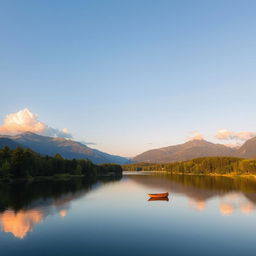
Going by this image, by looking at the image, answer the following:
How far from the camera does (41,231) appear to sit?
133 ft

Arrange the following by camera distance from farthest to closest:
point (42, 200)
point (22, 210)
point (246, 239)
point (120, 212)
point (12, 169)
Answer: point (12, 169) < point (42, 200) < point (120, 212) < point (22, 210) < point (246, 239)

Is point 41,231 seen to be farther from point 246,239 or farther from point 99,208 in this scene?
point 246,239

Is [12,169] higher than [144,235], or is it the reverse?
[12,169]

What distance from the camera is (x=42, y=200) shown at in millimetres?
71250

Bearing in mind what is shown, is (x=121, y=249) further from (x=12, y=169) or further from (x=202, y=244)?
(x=12, y=169)

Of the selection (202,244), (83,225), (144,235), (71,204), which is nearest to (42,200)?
(71,204)

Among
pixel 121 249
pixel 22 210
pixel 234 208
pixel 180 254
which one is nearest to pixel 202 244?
pixel 180 254

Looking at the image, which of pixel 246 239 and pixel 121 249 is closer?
pixel 121 249

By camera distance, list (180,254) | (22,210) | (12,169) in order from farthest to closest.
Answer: (12,169) → (22,210) → (180,254)

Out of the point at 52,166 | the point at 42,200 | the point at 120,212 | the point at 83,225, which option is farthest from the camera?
the point at 52,166

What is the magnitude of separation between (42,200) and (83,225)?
30.5m

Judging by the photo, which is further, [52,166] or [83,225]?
[52,166]

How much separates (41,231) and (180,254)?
23143 mm

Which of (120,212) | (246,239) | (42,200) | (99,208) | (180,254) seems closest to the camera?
(180,254)
